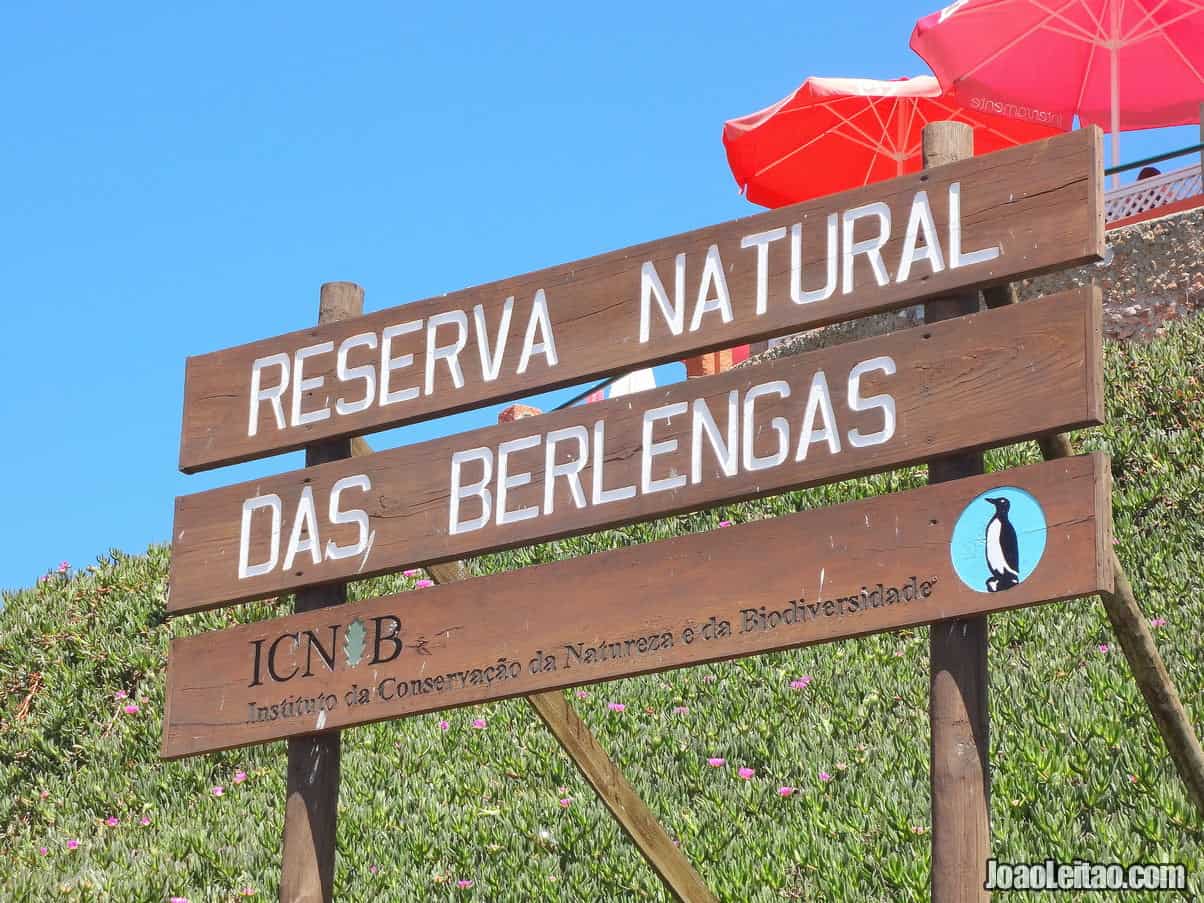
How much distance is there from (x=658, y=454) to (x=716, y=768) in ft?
12.5

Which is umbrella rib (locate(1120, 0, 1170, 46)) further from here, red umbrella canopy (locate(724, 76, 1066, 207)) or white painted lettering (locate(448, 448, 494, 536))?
white painted lettering (locate(448, 448, 494, 536))

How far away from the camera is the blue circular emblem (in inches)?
164

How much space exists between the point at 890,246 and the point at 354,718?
226 cm

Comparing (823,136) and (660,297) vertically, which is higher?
(823,136)

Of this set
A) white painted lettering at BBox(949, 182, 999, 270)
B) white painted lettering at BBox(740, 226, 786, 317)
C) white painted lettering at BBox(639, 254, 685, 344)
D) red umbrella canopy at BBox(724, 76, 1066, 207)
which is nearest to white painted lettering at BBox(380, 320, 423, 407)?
white painted lettering at BBox(639, 254, 685, 344)

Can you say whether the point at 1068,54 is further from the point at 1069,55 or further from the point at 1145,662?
the point at 1145,662

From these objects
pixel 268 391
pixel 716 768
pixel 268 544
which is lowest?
pixel 716 768

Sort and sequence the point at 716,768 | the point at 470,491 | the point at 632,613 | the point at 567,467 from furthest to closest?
the point at 716,768, the point at 470,491, the point at 567,467, the point at 632,613

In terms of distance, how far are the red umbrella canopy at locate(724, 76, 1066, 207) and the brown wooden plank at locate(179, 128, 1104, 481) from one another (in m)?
14.3

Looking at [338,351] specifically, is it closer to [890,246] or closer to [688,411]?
[688,411]

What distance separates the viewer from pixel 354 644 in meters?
5.14

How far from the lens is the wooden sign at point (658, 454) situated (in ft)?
14.2

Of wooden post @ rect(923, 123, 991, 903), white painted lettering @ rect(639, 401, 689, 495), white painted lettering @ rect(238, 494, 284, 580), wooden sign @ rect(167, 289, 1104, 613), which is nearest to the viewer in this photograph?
wooden post @ rect(923, 123, 991, 903)

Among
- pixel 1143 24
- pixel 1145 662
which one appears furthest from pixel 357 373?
pixel 1143 24
